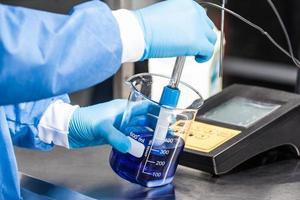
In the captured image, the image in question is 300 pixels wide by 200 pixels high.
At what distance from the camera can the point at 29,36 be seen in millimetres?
758

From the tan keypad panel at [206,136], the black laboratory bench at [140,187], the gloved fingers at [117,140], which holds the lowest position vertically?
the black laboratory bench at [140,187]

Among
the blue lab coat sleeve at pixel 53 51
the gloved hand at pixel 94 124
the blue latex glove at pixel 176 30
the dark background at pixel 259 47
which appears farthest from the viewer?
the dark background at pixel 259 47

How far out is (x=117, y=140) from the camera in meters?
0.91

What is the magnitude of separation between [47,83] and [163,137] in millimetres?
220

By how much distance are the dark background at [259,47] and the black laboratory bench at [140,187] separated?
2.28 ft

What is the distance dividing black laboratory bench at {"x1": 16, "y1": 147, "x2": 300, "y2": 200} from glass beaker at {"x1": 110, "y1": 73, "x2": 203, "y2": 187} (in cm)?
3

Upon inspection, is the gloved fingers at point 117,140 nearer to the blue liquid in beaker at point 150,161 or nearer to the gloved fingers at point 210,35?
the blue liquid in beaker at point 150,161

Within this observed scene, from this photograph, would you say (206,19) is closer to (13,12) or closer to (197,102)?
(197,102)

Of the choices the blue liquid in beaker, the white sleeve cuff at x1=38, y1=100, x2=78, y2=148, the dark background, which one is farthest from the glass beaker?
the dark background

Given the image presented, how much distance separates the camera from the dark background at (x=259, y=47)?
1.71 meters

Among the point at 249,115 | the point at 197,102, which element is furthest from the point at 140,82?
the point at 249,115

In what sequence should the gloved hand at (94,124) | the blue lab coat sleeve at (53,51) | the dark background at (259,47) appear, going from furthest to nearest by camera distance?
the dark background at (259,47) → the gloved hand at (94,124) → the blue lab coat sleeve at (53,51)

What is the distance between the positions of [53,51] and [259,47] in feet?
3.63

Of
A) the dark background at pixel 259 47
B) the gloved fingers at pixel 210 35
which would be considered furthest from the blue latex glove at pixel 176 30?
the dark background at pixel 259 47
